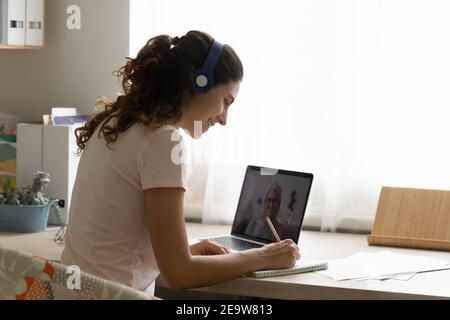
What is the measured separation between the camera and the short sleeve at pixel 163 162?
1.73 metres

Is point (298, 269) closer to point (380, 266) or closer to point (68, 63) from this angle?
point (380, 266)

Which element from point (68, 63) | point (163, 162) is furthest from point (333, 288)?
point (68, 63)

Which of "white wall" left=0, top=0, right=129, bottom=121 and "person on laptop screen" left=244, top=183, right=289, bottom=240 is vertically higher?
"white wall" left=0, top=0, right=129, bottom=121

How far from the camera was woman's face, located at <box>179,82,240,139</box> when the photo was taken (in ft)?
6.19

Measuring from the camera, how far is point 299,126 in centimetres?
272

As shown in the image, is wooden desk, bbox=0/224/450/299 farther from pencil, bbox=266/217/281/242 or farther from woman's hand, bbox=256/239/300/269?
pencil, bbox=266/217/281/242

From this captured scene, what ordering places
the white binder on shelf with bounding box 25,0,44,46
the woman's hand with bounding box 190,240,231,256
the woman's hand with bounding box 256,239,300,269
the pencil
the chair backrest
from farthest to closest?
the white binder on shelf with bounding box 25,0,44,46
the pencil
the woman's hand with bounding box 190,240,231,256
the woman's hand with bounding box 256,239,300,269
the chair backrest

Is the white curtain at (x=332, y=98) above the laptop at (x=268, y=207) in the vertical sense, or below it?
above

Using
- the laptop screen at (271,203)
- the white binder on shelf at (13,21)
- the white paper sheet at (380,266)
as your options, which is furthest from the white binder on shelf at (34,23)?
the white paper sheet at (380,266)

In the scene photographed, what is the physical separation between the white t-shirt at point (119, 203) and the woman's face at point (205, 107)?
11 centimetres

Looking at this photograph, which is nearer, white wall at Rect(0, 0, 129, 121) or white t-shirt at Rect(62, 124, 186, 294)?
white t-shirt at Rect(62, 124, 186, 294)

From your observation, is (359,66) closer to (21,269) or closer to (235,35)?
(235,35)

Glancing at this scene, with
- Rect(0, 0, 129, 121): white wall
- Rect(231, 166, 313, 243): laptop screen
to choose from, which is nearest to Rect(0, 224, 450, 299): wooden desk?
Rect(231, 166, 313, 243): laptop screen

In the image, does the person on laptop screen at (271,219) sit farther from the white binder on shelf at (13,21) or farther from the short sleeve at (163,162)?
the white binder on shelf at (13,21)
